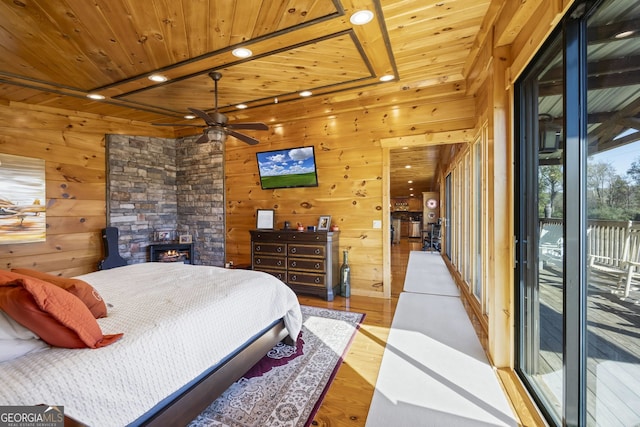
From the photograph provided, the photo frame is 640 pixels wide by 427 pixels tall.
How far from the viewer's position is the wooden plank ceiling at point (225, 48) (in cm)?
199

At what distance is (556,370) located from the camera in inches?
64.7

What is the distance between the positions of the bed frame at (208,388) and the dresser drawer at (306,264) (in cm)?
170

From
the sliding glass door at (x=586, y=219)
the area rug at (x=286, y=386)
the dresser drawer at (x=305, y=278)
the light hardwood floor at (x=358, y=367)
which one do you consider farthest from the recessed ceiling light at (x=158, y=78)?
the sliding glass door at (x=586, y=219)

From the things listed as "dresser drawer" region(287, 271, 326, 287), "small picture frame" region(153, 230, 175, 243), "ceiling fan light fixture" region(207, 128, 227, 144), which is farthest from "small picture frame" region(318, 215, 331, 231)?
"small picture frame" region(153, 230, 175, 243)

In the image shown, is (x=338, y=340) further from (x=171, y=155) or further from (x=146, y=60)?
(x=171, y=155)

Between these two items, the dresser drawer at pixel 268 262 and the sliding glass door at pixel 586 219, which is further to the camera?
the dresser drawer at pixel 268 262

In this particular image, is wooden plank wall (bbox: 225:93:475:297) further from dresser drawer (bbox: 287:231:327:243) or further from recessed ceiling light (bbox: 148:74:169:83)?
recessed ceiling light (bbox: 148:74:169:83)

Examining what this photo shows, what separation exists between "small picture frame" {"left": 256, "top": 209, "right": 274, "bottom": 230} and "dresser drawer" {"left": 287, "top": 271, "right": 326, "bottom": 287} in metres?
0.94

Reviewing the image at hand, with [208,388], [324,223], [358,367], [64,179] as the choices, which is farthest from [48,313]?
[64,179]

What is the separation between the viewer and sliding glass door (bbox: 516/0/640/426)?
3.43ft

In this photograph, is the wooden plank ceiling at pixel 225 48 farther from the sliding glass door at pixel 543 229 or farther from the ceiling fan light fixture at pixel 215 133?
the sliding glass door at pixel 543 229

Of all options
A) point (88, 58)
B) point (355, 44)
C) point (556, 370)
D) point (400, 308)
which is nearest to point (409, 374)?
point (556, 370)

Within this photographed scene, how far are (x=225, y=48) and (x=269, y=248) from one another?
2.68 metres

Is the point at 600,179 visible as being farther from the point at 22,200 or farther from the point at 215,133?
the point at 22,200
